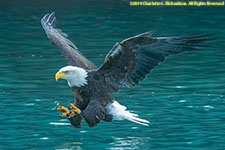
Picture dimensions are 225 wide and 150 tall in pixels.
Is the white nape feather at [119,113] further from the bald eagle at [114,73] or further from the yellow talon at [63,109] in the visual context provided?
the yellow talon at [63,109]

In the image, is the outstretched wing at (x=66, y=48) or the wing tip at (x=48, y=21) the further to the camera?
the wing tip at (x=48, y=21)

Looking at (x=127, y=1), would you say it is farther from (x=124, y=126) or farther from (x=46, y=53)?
(x=124, y=126)

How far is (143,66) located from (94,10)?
1929 cm

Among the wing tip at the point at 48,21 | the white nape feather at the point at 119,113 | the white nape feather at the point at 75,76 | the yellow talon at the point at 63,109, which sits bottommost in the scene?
the white nape feather at the point at 119,113

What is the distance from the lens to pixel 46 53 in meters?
17.4

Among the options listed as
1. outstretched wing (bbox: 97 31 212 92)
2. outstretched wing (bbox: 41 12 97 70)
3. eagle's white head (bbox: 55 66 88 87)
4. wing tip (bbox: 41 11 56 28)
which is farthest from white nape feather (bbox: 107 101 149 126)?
wing tip (bbox: 41 11 56 28)

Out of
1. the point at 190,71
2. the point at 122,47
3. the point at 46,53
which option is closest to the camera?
the point at 122,47

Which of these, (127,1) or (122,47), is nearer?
(122,47)

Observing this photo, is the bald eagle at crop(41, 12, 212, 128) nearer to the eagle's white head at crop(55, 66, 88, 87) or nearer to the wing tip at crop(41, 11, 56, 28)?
the eagle's white head at crop(55, 66, 88, 87)

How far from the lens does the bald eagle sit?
861 centimetres

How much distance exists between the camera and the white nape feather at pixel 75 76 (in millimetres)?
8969

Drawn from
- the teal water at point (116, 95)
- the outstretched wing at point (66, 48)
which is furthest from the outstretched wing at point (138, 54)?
the teal water at point (116, 95)

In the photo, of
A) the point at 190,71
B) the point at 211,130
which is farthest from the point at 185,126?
the point at 190,71

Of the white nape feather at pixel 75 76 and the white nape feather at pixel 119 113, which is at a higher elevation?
the white nape feather at pixel 75 76
